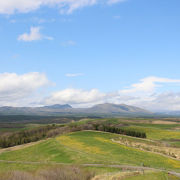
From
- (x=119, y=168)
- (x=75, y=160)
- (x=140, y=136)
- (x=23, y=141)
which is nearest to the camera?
(x=119, y=168)

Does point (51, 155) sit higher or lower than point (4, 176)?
lower

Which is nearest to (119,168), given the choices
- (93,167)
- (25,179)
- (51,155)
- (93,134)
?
(93,167)

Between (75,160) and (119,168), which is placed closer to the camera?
(119,168)

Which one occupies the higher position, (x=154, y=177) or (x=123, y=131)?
(x=154, y=177)

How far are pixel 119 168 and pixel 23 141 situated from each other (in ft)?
325

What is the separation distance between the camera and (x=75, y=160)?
60031 millimetres

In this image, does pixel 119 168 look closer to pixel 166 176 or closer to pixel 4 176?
pixel 166 176

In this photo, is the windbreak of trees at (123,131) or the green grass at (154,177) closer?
the green grass at (154,177)

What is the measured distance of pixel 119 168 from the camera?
152ft

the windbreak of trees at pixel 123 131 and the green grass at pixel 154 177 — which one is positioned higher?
the green grass at pixel 154 177

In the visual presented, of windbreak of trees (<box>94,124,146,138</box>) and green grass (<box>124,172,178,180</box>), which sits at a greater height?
green grass (<box>124,172,178,180</box>)

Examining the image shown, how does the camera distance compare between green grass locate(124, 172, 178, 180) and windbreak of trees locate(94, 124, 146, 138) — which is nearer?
green grass locate(124, 172, 178, 180)

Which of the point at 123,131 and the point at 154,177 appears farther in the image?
the point at 123,131

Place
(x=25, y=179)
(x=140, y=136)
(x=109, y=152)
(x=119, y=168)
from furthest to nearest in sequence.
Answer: (x=140, y=136) < (x=109, y=152) < (x=119, y=168) < (x=25, y=179)
